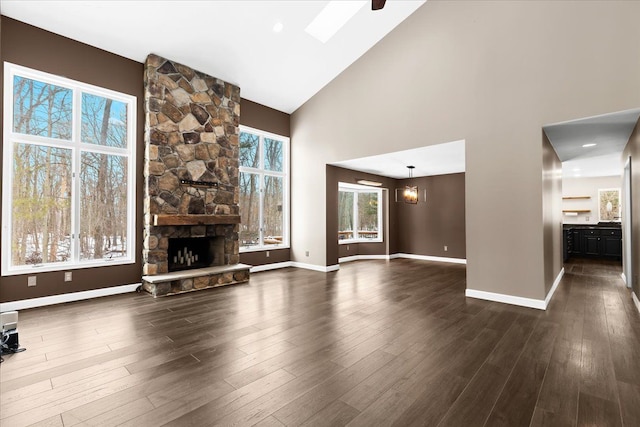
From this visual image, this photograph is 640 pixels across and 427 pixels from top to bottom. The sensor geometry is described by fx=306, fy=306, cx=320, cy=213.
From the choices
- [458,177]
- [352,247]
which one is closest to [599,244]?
[458,177]

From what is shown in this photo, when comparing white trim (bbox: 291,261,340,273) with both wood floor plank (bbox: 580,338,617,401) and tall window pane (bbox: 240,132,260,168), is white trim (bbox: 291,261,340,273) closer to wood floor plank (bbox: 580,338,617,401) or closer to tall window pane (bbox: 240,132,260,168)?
tall window pane (bbox: 240,132,260,168)

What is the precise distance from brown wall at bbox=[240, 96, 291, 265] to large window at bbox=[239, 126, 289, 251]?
131 mm

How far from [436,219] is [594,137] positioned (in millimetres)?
4352

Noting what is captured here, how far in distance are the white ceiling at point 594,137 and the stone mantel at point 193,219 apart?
5.25 meters

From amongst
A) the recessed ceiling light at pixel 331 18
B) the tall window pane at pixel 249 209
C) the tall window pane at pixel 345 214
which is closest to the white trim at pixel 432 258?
the tall window pane at pixel 345 214

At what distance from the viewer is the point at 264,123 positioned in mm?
7137

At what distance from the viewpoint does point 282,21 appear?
15.9 ft

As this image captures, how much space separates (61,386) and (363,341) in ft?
8.08

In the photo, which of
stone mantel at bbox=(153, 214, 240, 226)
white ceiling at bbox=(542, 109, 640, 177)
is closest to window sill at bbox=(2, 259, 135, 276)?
stone mantel at bbox=(153, 214, 240, 226)

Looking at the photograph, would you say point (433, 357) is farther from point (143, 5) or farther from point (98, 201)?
point (143, 5)

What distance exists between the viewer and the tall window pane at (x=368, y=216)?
30.7 ft

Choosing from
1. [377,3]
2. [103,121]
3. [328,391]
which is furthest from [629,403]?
[103,121]

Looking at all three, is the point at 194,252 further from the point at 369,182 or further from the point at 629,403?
the point at 629,403

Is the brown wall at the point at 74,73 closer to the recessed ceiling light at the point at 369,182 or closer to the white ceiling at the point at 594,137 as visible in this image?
the recessed ceiling light at the point at 369,182
